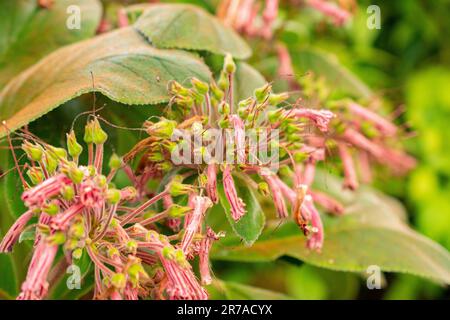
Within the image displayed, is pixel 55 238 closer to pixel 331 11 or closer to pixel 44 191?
pixel 44 191

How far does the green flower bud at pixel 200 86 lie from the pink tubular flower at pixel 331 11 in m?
0.36

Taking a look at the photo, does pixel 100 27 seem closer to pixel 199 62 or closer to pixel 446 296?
pixel 199 62

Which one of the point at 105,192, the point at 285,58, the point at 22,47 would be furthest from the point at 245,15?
the point at 105,192

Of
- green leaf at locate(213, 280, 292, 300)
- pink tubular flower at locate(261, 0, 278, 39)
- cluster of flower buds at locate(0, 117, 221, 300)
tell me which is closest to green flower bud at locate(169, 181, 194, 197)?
cluster of flower buds at locate(0, 117, 221, 300)

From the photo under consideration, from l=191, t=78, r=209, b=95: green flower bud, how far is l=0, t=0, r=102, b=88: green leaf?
22 cm

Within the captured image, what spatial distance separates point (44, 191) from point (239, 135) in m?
0.12

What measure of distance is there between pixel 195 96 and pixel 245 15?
0.93 ft

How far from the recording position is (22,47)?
25.4 inches

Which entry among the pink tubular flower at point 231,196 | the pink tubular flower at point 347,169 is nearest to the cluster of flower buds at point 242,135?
the pink tubular flower at point 231,196

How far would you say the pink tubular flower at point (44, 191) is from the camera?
0.34 m

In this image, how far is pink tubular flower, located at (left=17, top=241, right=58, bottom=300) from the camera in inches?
13.6

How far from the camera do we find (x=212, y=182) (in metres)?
0.42

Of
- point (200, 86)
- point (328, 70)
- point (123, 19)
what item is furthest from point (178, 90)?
point (328, 70)

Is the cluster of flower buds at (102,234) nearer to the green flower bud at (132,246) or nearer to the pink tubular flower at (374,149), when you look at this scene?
the green flower bud at (132,246)
